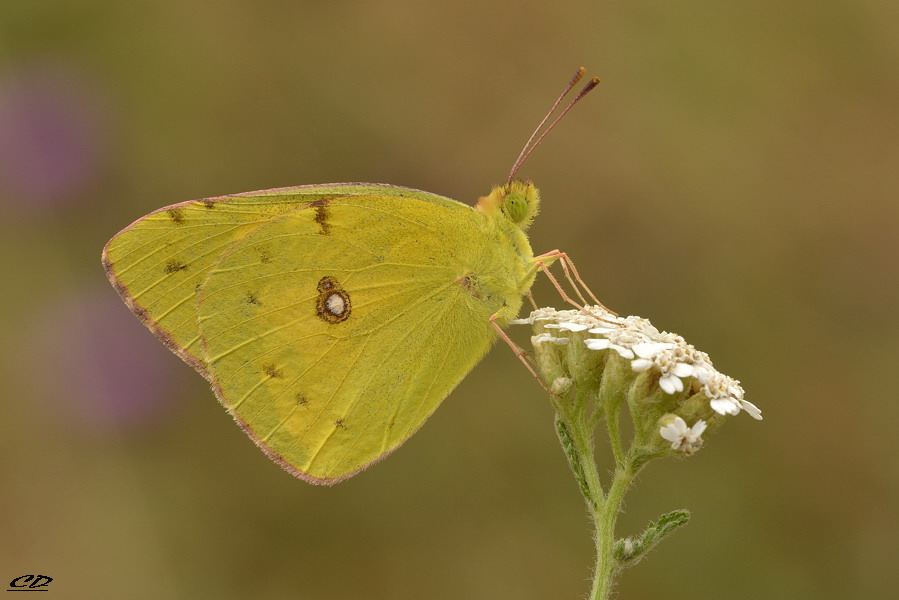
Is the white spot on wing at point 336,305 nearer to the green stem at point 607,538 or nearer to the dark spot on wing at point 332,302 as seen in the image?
the dark spot on wing at point 332,302

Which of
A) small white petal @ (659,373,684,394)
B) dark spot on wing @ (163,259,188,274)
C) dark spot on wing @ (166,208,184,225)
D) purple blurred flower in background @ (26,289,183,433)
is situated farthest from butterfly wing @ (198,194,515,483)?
purple blurred flower in background @ (26,289,183,433)

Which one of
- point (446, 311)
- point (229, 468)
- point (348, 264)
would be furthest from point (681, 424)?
point (229, 468)

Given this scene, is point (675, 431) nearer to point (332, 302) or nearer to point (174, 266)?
point (332, 302)

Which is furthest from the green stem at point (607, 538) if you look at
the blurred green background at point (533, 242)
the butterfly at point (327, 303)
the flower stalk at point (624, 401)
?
the blurred green background at point (533, 242)

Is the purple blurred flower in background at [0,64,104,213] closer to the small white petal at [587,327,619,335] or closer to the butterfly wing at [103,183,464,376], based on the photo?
the butterfly wing at [103,183,464,376]

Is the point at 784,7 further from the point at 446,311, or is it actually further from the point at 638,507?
the point at 446,311

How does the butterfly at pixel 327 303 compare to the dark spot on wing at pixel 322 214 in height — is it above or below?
below
